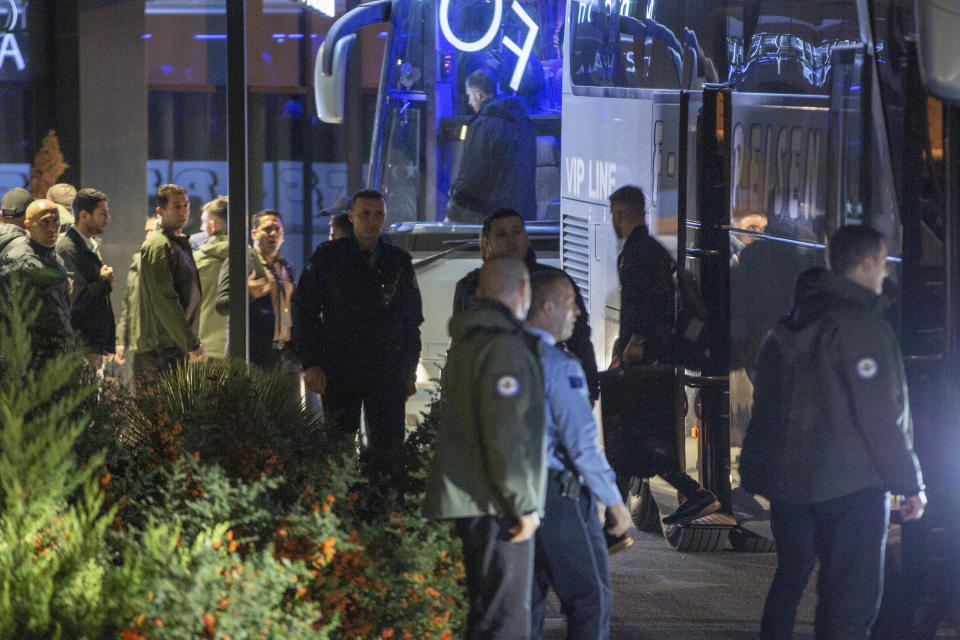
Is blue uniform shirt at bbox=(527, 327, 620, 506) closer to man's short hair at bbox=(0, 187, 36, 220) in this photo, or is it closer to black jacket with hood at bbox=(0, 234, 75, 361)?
black jacket with hood at bbox=(0, 234, 75, 361)

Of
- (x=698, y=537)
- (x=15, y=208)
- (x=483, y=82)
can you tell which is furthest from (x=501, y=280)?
(x=483, y=82)

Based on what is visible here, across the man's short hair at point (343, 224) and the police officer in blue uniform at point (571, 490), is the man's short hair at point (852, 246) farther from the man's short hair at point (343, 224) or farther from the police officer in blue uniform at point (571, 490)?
the man's short hair at point (343, 224)

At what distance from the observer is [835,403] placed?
516cm

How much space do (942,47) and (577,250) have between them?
508cm

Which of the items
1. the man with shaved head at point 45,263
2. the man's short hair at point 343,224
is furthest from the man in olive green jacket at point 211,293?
the man with shaved head at point 45,263

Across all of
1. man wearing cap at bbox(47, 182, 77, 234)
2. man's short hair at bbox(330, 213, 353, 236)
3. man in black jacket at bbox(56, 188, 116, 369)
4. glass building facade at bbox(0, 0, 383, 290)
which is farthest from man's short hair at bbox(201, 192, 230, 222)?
glass building facade at bbox(0, 0, 383, 290)

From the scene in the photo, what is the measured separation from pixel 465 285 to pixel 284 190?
33.2 feet

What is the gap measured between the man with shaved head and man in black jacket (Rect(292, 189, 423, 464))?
1.38 m

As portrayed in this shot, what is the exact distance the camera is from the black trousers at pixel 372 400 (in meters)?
8.08

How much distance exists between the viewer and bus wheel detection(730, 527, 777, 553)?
27.1ft

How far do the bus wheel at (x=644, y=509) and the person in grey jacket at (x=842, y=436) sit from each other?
3.89 meters

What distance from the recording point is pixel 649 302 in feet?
26.5

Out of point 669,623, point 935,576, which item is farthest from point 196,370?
point 935,576

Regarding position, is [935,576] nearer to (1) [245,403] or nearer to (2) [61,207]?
(1) [245,403]
